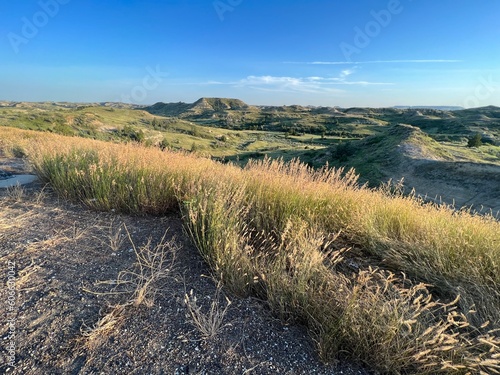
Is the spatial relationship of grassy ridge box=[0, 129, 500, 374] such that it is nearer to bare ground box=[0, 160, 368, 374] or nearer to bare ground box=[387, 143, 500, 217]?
bare ground box=[0, 160, 368, 374]

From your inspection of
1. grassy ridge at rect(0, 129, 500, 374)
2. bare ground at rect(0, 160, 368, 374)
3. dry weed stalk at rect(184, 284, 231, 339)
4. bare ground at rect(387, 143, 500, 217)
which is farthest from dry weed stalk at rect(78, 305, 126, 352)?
bare ground at rect(387, 143, 500, 217)

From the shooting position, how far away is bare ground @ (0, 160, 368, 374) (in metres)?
1.83

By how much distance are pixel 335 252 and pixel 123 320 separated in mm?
1913

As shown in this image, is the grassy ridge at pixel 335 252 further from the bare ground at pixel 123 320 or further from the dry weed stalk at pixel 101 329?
the dry weed stalk at pixel 101 329

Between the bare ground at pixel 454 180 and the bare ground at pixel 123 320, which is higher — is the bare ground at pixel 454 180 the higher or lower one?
the lower one

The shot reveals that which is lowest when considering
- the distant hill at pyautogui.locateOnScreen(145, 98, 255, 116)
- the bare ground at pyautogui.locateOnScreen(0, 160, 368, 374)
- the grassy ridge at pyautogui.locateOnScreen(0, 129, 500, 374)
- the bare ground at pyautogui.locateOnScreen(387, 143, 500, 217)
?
the distant hill at pyautogui.locateOnScreen(145, 98, 255, 116)

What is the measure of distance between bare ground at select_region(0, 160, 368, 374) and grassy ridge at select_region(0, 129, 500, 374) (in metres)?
0.22

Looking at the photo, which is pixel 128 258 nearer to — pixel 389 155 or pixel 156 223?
pixel 156 223

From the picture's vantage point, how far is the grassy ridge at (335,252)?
1.88 m

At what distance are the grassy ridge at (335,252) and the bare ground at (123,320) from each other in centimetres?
22

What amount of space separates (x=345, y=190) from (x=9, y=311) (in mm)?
4228

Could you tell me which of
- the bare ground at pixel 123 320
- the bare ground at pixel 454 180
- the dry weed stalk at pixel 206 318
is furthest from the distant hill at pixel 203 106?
the dry weed stalk at pixel 206 318

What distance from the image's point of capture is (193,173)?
15.7ft

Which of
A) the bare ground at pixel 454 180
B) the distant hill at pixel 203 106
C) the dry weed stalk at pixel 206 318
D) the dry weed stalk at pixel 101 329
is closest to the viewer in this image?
the dry weed stalk at pixel 101 329
